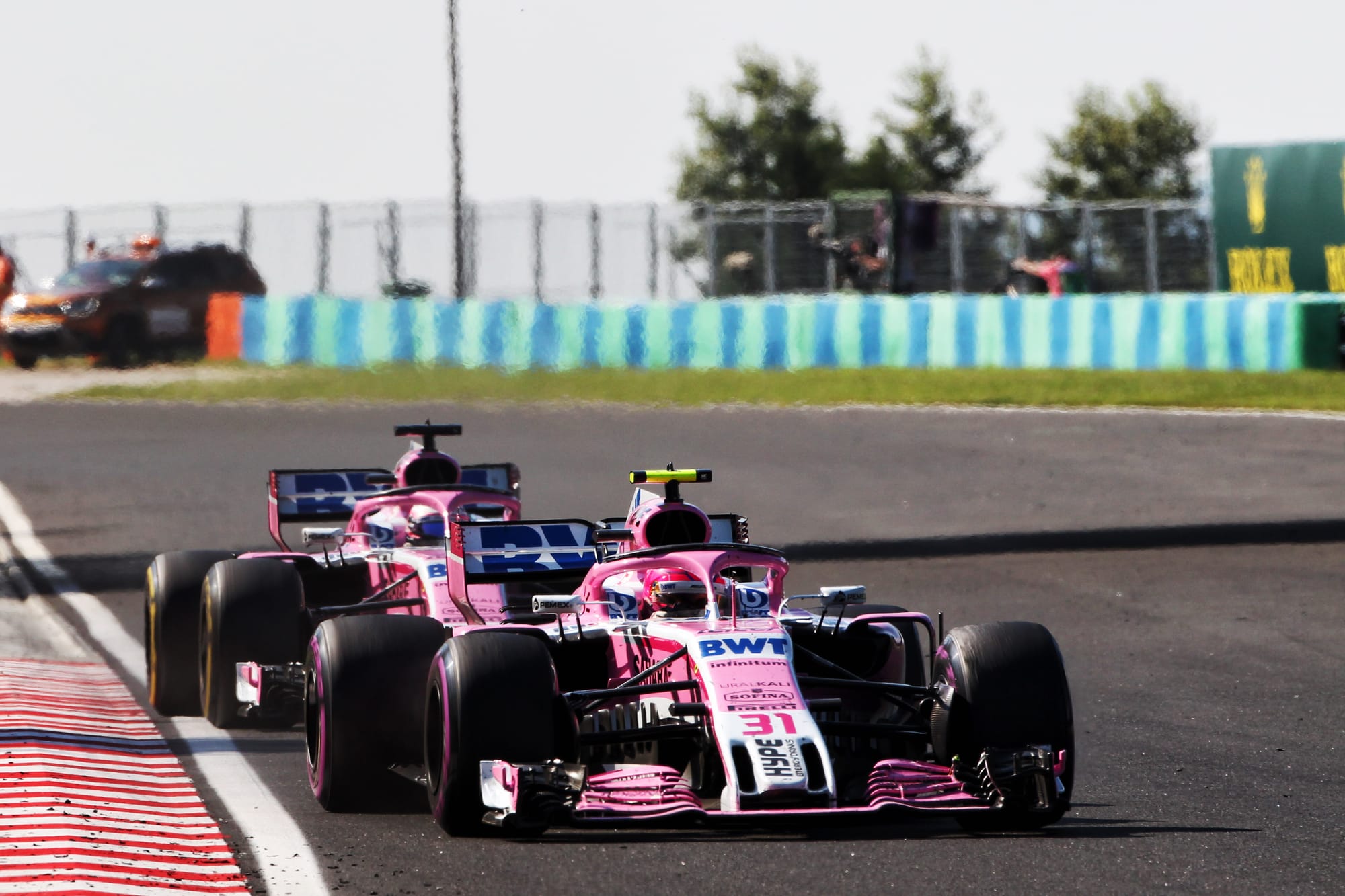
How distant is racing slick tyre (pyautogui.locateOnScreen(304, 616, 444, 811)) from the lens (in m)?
7.48

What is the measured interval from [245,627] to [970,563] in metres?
6.67

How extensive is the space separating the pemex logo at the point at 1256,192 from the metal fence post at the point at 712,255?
372 inches

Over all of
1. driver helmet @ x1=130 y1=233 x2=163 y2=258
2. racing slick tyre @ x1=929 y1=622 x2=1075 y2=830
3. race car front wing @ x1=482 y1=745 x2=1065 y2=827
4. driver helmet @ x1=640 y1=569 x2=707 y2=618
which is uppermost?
driver helmet @ x1=130 y1=233 x2=163 y2=258

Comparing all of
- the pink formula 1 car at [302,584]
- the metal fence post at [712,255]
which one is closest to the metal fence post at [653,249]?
the metal fence post at [712,255]

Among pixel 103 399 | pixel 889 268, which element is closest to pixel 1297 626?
pixel 103 399

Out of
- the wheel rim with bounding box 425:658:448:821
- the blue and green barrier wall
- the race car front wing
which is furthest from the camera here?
the blue and green barrier wall

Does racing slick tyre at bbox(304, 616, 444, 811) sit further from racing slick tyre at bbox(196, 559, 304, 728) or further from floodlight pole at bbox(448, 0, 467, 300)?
floodlight pole at bbox(448, 0, 467, 300)

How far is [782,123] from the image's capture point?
264ft

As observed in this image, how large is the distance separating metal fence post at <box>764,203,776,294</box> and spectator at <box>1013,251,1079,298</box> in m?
4.35

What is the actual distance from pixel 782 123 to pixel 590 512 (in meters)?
64.3

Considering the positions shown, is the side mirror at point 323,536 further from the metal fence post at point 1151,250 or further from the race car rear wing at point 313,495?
the metal fence post at point 1151,250

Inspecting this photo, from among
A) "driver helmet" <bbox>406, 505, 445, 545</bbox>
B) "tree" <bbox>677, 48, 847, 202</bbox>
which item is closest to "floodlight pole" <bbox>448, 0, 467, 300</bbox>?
"driver helmet" <bbox>406, 505, 445, 545</bbox>

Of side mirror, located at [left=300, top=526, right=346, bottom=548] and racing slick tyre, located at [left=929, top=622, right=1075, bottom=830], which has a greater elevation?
side mirror, located at [left=300, top=526, right=346, bottom=548]

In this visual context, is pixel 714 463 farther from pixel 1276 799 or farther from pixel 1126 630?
pixel 1276 799
